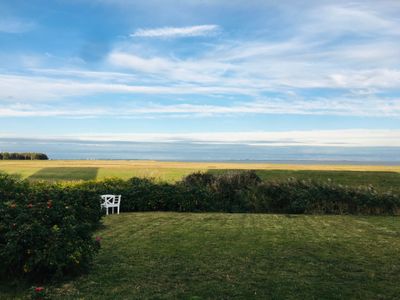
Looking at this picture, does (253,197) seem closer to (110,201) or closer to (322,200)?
(322,200)

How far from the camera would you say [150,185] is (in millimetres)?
18359

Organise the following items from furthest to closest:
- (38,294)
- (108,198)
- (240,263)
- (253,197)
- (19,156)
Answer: (19,156) → (253,197) → (108,198) → (240,263) → (38,294)

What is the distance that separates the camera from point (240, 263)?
784 cm

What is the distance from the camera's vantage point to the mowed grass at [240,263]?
20.4 ft

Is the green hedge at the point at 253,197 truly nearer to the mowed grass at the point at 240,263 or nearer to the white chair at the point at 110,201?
the white chair at the point at 110,201

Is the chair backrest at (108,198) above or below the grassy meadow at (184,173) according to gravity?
below

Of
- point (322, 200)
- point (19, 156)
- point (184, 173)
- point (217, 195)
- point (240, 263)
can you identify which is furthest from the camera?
point (19, 156)

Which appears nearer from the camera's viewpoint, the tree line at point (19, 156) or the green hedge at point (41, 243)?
the green hedge at point (41, 243)

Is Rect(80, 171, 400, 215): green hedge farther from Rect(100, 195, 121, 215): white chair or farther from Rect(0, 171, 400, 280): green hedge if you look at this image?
Rect(100, 195, 121, 215): white chair

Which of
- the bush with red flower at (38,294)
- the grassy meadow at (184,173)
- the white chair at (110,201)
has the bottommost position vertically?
the bush with red flower at (38,294)

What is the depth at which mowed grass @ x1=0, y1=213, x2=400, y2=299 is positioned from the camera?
20.4 feet

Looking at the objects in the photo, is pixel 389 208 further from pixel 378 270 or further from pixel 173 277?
pixel 173 277

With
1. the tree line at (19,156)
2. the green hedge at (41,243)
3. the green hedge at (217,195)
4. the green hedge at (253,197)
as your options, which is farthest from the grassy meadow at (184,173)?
the tree line at (19,156)

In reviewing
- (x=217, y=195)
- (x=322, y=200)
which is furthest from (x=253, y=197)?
(x=322, y=200)
